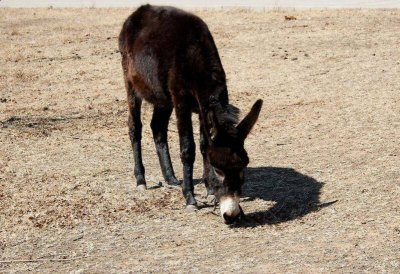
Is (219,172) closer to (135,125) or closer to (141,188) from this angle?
(141,188)

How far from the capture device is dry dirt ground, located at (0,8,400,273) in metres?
6.75

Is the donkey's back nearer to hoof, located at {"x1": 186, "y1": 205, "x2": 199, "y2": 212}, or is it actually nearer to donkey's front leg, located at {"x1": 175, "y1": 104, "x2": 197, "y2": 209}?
donkey's front leg, located at {"x1": 175, "y1": 104, "x2": 197, "y2": 209}

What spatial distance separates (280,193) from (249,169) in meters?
1.18

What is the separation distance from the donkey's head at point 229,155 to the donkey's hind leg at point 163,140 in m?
2.06

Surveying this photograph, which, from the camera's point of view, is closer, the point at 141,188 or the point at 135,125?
the point at 141,188

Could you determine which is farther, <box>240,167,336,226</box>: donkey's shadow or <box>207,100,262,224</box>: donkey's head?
<box>240,167,336,226</box>: donkey's shadow

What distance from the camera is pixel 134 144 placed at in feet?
30.4

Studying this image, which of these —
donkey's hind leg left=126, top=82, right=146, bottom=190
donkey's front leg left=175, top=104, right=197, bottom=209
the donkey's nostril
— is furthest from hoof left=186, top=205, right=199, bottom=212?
donkey's hind leg left=126, top=82, right=146, bottom=190

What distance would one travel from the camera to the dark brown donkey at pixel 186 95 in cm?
692

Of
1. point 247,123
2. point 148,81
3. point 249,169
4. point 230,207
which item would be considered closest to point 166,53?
point 148,81

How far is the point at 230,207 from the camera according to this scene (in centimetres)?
695

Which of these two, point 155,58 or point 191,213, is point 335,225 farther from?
point 155,58

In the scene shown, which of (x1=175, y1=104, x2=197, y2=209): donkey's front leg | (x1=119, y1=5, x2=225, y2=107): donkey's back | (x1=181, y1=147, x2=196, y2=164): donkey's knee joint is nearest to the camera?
(x1=119, y1=5, x2=225, y2=107): donkey's back

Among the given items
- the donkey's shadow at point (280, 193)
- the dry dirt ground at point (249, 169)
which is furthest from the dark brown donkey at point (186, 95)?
the donkey's shadow at point (280, 193)
